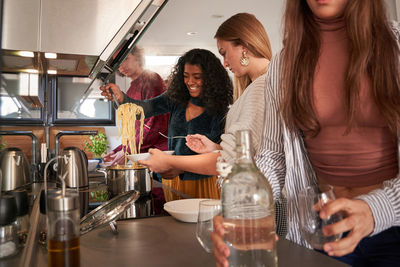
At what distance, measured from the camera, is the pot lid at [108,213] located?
84cm

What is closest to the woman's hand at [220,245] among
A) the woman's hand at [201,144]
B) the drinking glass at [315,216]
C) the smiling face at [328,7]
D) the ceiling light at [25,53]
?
the drinking glass at [315,216]

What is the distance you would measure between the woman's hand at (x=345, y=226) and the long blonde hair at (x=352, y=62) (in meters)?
0.33

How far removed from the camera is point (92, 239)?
0.91m

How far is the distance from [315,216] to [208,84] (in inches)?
73.4

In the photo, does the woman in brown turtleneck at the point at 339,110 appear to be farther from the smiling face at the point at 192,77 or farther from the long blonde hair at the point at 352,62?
the smiling face at the point at 192,77

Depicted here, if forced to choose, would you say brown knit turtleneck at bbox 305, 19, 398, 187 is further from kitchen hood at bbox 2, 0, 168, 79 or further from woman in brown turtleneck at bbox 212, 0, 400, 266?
kitchen hood at bbox 2, 0, 168, 79

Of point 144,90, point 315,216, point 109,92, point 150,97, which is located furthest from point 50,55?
point 144,90

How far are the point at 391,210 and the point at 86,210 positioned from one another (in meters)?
0.95

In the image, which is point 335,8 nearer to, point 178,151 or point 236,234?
point 236,234

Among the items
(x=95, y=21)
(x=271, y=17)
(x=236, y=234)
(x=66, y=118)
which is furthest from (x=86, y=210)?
(x=271, y=17)

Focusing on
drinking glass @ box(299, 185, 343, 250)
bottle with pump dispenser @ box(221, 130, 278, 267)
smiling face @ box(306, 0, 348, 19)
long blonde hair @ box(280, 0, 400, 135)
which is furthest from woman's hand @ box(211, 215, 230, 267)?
smiling face @ box(306, 0, 348, 19)

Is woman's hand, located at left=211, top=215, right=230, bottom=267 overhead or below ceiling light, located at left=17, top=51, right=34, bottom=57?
below

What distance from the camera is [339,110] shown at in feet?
3.00

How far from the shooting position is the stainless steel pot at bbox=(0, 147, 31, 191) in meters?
1.01
